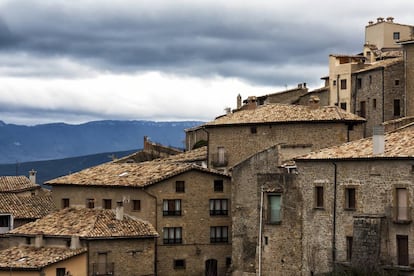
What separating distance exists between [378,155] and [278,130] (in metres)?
17.0

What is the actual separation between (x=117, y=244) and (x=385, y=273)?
2205 centimetres

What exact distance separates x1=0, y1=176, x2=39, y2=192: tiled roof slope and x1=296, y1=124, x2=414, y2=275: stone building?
1490 inches

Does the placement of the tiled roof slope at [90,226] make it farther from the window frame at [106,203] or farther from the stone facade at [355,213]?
the stone facade at [355,213]

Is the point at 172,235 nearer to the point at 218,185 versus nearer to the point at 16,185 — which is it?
→ the point at 218,185

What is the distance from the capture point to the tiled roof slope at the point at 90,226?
63.4 metres

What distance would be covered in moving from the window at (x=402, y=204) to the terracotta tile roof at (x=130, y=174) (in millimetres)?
21781

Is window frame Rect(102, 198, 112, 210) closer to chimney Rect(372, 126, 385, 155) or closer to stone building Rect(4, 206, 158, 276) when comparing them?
stone building Rect(4, 206, 158, 276)

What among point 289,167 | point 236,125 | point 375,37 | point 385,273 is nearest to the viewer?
point 385,273

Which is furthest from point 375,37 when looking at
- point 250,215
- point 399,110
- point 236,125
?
point 250,215

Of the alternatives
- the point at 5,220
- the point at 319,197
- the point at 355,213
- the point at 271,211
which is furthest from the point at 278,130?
the point at 5,220

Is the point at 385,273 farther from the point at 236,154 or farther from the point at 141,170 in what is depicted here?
the point at 141,170

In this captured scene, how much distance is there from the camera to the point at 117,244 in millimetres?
63312

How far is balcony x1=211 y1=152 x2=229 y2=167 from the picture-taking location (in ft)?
222

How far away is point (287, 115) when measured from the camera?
64625 millimetres
